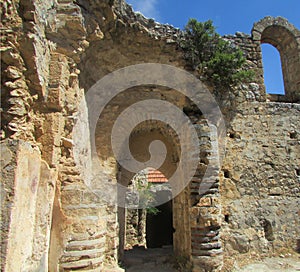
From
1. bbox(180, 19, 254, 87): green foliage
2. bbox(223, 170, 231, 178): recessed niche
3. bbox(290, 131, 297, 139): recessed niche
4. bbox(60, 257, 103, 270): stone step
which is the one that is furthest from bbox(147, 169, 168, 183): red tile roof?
bbox(60, 257, 103, 270): stone step

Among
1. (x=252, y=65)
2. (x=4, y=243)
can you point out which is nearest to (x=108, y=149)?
(x=4, y=243)

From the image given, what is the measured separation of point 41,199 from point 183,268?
4.06m

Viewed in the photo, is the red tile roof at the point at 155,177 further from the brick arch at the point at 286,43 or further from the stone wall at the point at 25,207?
the stone wall at the point at 25,207

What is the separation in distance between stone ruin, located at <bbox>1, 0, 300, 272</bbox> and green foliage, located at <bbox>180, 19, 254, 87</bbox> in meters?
0.28

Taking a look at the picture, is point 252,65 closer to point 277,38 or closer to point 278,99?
point 278,99

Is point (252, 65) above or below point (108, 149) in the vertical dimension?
above

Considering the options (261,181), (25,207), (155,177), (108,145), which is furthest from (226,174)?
(155,177)

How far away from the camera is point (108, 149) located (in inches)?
225

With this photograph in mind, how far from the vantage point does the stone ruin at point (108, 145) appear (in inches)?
98.4

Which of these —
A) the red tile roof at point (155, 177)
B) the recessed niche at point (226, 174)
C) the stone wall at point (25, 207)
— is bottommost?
the stone wall at point (25, 207)

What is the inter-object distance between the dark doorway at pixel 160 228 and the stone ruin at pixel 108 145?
15.5 ft

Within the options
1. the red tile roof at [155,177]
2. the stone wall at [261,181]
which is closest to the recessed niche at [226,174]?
the stone wall at [261,181]

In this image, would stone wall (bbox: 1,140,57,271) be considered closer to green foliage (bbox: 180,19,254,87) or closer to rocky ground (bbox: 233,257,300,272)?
rocky ground (bbox: 233,257,300,272)

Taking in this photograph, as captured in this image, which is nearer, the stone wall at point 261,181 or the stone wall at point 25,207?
the stone wall at point 25,207
